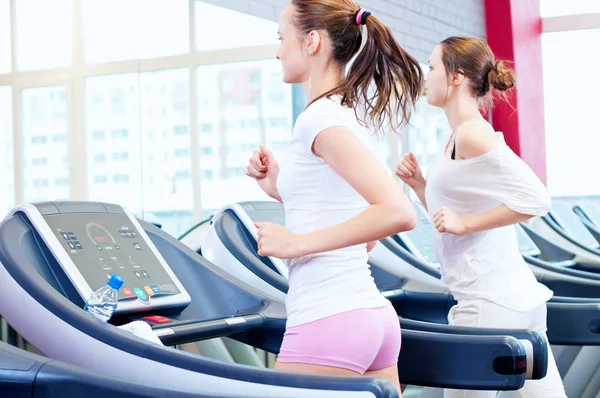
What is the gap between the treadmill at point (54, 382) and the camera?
1206 millimetres

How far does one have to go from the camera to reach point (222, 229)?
91.1 inches

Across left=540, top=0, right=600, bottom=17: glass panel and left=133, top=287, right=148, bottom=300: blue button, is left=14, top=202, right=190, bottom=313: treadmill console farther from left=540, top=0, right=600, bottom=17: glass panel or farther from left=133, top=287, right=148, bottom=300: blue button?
left=540, top=0, right=600, bottom=17: glass panel

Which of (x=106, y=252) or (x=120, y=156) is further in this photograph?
(x=120, y=156)

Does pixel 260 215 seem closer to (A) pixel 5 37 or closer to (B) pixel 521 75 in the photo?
(A) pixel 5 37

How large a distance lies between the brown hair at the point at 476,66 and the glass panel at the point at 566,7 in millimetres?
5321

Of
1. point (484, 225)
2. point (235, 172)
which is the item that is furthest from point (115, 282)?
point (235, 172)

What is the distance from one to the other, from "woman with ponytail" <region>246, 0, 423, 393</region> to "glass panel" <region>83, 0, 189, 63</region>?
1.37m

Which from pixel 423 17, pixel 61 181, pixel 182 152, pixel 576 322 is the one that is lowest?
pixel 576 322

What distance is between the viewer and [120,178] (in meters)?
2.83

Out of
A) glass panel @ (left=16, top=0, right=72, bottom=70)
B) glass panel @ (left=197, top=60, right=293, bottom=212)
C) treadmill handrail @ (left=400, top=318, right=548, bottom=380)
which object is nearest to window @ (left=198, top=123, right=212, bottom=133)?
glass panel @ (left=197, top=60, right=293, bottom=212)

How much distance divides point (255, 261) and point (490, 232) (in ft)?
1.94

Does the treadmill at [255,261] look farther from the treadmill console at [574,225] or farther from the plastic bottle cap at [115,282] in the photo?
the treadmill console at [574,225]

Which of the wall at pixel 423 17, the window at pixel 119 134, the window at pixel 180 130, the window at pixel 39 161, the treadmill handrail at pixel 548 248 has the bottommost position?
the treadmill handrail at pixel 548 248

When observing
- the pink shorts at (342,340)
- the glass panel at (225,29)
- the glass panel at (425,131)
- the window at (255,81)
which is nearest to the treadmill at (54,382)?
the pink shorts at (342,340)
